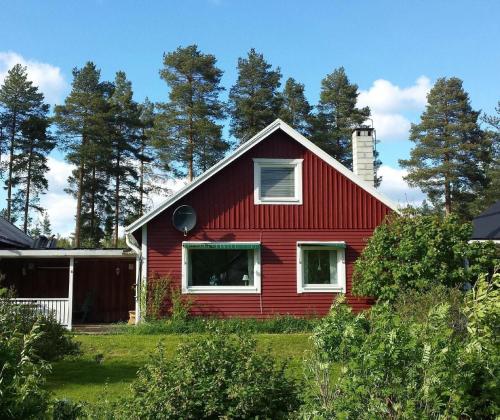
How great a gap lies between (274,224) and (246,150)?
2.23m

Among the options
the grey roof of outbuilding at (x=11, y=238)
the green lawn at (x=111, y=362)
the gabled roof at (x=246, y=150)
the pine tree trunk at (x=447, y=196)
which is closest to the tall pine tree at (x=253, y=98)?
the pine tree trunk at (x=447, y=196)

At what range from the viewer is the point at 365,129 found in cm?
1777

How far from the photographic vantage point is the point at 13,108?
128 ft

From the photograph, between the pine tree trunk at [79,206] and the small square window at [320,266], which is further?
the pine tree trunk at [79,206]

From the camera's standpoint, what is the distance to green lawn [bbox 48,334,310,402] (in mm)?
8367

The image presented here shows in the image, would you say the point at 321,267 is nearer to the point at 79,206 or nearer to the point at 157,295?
the point at 157,295

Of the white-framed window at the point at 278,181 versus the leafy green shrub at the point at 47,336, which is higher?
the white-framed window at the point at 278,181

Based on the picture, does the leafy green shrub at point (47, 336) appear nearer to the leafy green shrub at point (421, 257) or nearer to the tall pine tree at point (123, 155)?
the leafy green shrub at point (421, 257)

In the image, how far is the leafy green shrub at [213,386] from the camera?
4895 mm

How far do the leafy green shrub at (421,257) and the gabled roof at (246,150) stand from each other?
168 centimetres

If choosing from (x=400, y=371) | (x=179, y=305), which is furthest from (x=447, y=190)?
(x=400, y=371)

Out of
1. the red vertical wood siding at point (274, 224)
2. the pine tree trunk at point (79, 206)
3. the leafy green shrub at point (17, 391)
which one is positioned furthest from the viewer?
the pine tree trunk at point (79, 206)

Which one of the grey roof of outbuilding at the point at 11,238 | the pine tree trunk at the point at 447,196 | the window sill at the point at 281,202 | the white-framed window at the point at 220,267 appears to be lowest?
the white-framed window at the point at 220,267

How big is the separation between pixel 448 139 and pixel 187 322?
30.8 m
